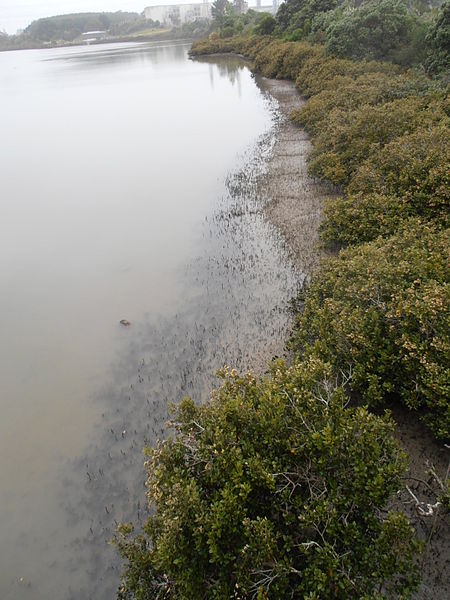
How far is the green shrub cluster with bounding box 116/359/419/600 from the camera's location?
4887mm

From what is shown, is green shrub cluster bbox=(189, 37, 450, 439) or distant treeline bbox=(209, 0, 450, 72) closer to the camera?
green shrub cluster bbox=(189, 37, 450, 439)

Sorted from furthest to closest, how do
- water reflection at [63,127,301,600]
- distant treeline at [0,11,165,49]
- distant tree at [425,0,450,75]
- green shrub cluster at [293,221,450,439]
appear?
1. distant treeline at [0,11,165,49]
2. distant tree at [425,0,450,75]
3. water reflection at [63,127,301,600]
4. green shrub cluster at [293,221,450,439]

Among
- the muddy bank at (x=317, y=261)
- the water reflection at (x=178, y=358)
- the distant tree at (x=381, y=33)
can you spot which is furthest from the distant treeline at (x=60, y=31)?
the water reflection at (x=178, y=358)

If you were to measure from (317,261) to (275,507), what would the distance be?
9664 mm

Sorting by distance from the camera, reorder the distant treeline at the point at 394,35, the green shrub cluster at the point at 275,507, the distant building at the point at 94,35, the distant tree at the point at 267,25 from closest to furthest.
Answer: the green shrub cluster at the point at 275,507
the distant treeline at the point at 394,35
the distant tree at the point at 267,25
the distant building at the point at 94,35

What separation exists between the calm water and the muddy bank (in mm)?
884

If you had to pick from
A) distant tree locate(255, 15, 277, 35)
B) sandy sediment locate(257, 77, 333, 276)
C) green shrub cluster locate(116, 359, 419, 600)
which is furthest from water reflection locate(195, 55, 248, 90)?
green shrub cluster locate(116, 359, 419, 600)

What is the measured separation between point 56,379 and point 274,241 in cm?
898

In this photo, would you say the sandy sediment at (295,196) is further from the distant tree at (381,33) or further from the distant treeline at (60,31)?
the distant treeline at (60,31)

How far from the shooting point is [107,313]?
12.9 m

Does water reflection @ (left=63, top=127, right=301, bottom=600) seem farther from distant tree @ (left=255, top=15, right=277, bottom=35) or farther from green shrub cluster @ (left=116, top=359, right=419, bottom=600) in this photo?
distant tree @ (left=255, top=15, right=277, bottom=35)

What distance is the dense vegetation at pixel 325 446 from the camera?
195 inches

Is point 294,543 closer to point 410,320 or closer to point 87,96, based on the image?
point 410,320

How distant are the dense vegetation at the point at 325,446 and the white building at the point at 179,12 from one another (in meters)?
201
